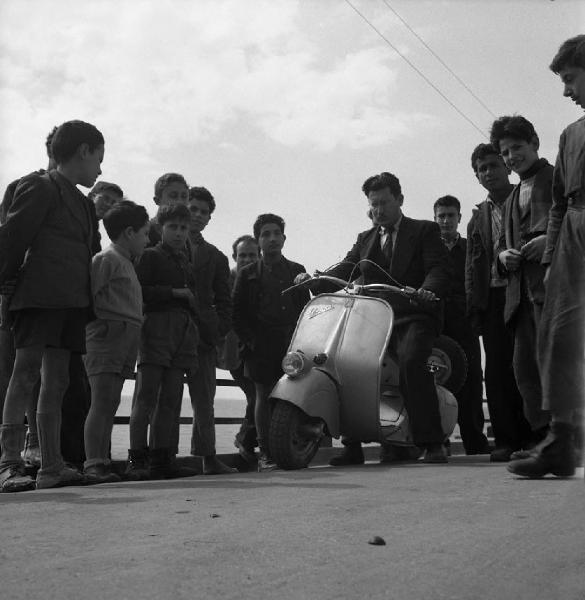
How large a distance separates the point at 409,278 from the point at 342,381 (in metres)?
0.95

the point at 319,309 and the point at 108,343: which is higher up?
the point at 319,309

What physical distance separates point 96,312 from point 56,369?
0.50 m

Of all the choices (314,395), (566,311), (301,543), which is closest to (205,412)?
(314,395)

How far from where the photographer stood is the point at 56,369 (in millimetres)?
4684

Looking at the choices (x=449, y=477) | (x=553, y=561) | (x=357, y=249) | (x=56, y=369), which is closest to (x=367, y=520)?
(x=553, y=561)

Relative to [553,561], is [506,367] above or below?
above

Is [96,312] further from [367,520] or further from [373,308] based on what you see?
[367,520]

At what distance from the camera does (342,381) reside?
5930 mm

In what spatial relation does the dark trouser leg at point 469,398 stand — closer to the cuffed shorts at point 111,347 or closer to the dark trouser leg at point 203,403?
the dark trouser leg at point 203,403

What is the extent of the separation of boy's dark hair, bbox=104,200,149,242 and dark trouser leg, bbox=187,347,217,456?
1.02 meters

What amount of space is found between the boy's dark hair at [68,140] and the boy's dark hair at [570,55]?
2309mm

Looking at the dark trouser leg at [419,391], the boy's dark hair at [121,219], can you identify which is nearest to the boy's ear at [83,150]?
the boy's dark hair at [121,219]

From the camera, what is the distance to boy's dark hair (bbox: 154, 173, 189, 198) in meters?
6.50

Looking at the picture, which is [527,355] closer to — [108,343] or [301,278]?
[301,278]
